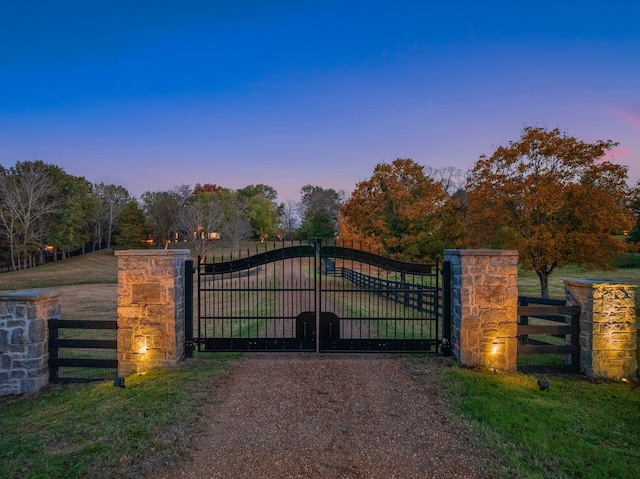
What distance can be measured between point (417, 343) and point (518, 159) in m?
11.7

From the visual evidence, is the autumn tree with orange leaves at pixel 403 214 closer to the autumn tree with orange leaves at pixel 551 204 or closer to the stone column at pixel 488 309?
the autumn tree with orange leaves at pixel 551 204

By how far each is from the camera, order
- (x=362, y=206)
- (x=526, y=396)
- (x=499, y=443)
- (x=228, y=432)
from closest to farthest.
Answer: (x=499, y=443) → (x=228, y=432) → (x=526, y=396) → (x=362, y=206)

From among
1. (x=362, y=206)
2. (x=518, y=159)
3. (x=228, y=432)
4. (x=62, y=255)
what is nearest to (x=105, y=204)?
(x=62, y=255)

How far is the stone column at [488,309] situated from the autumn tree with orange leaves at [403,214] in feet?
32.5

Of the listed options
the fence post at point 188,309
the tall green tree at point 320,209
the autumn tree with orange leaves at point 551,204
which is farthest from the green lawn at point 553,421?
the tall green tree at point 320,209

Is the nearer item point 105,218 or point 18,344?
point 18,344

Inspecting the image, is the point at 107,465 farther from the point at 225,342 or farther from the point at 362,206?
the point at 362,206

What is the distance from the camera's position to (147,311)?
6246 mm

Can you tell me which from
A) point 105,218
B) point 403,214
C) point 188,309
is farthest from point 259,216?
point 188,309

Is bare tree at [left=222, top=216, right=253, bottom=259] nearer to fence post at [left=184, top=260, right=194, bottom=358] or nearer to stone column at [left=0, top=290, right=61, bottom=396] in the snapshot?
fence post at [left=184, top=260, right=194, bottom=358]

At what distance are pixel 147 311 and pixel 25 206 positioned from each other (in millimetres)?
40132

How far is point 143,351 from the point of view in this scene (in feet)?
20.6

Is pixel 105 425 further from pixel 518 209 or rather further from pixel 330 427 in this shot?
pixel 518 209

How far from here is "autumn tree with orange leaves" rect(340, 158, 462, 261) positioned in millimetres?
16625
